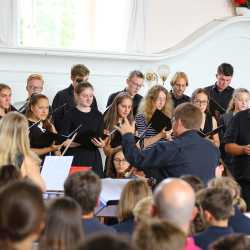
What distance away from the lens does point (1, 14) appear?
7969mm

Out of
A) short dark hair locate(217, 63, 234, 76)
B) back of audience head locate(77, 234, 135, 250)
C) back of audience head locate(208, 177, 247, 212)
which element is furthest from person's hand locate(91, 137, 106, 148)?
back of audience head locate(77, 234, 135, 250)

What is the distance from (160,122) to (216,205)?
114 inches

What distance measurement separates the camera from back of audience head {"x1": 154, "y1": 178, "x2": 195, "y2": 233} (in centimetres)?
273

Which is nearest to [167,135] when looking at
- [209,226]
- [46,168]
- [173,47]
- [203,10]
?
[46,168]

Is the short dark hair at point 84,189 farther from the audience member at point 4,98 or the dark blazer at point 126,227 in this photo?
the audience member at point 4,98

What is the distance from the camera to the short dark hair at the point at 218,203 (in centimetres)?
317

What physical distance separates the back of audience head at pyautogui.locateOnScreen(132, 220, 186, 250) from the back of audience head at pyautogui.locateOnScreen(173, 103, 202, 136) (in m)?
2.28

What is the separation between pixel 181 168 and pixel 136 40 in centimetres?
460

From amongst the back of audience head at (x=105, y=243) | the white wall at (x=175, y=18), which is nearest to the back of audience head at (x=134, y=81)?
the white wall at (x=175, y=18)

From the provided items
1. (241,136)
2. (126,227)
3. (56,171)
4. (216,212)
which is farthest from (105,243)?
(241,136)

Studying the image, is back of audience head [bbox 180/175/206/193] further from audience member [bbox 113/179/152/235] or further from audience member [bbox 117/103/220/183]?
audience member [bbox 117/103/220/183]

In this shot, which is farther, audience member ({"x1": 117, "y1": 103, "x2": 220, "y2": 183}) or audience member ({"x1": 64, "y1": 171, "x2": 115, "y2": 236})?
audience member ({"x1": 117, "y1": 103, "x2": 220, "y2": 183})

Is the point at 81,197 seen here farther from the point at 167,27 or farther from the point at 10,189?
the point at 167,27

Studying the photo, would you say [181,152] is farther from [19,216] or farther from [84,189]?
[19,216]
